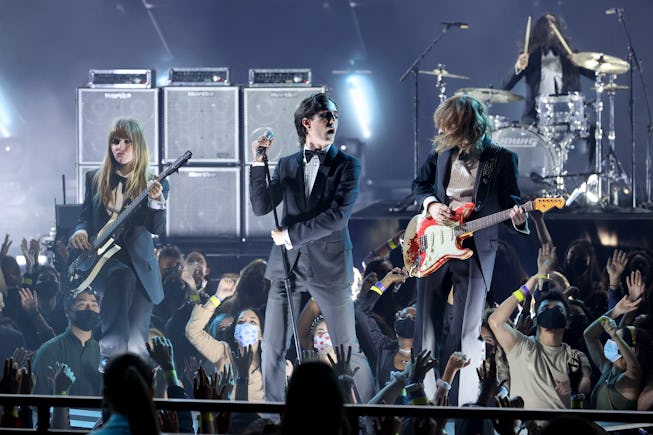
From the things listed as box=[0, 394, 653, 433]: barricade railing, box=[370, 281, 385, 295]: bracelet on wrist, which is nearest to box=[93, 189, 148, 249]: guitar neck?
box=[370, 281, 385, 295]: bracelet on wrist

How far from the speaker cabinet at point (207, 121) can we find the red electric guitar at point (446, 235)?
12.3ft

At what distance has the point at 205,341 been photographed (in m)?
7.11

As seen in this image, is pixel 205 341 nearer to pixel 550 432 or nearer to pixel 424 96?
pixel 550 432

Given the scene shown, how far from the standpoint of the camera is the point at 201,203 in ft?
30.1

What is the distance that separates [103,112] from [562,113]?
185 inches

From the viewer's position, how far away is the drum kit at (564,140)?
32.2 feet

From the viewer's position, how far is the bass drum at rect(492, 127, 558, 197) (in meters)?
9.84

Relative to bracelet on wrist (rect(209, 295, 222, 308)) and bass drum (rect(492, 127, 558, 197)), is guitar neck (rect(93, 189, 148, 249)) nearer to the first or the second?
bracelet on wrist (rect(209, 295, 222, 308))

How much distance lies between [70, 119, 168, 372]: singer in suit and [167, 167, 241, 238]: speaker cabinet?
67.7 inches

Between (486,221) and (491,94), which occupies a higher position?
(491,94)

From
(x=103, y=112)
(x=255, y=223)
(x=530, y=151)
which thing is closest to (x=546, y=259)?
(x=530, y=151)

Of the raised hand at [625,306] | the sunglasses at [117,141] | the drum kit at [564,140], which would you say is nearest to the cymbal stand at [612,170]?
the drum kit at [564,140]

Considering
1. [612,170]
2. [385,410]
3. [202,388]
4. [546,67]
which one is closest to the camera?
[385,410]

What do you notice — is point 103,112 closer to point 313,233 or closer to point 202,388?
point 313,233
